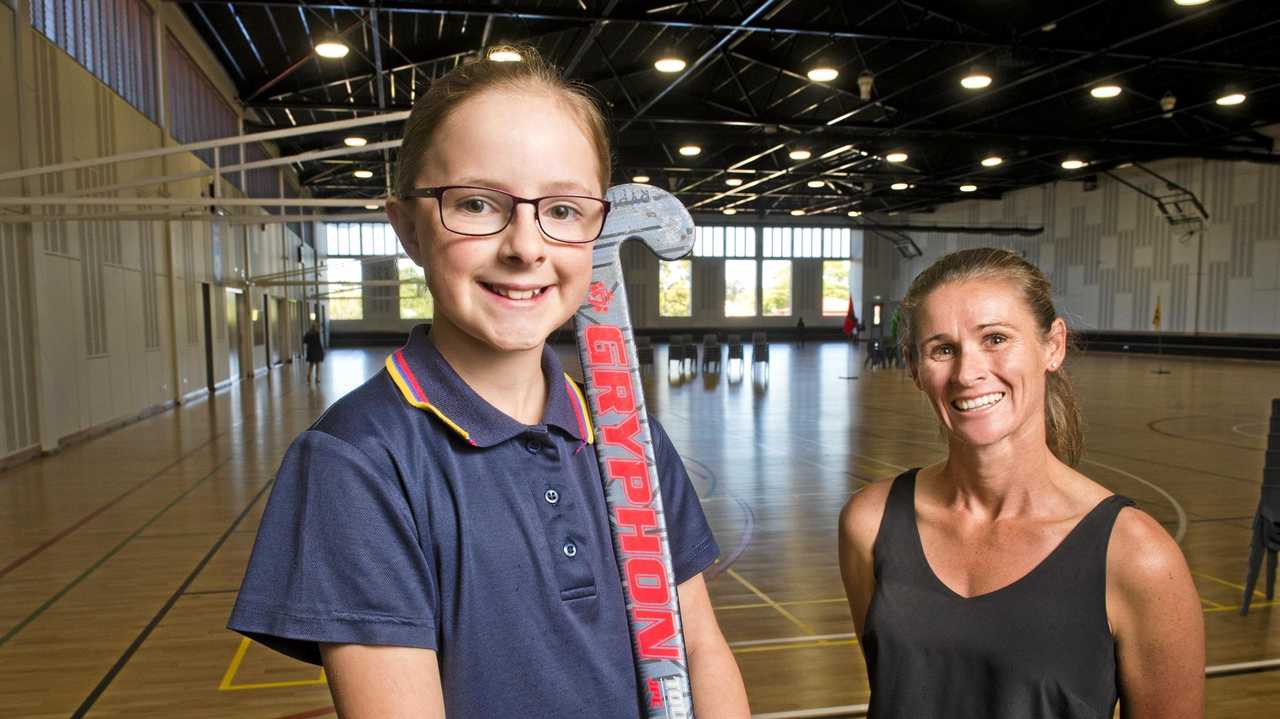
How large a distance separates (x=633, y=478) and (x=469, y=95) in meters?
0.51

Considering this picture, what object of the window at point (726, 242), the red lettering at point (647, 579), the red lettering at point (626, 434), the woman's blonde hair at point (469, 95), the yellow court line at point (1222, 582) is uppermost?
the window at point (726, 242)

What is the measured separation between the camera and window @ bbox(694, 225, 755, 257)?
42.1 m

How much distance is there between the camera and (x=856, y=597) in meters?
2.00

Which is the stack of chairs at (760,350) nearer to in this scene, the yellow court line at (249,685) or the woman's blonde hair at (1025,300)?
the yellow court line at (249,685)

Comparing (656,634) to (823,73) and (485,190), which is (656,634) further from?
(823,73)

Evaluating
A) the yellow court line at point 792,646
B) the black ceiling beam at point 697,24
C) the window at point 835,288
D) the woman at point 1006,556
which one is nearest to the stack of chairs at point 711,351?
the black ceiling beam at point 697,24

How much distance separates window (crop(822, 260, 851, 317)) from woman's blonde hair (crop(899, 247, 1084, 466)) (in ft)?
140

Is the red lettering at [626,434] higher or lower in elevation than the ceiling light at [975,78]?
lower

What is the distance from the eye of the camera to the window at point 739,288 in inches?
1679

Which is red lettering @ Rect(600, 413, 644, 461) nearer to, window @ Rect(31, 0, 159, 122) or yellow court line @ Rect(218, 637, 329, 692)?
yellow court line @ Rect(218, 637, 329, 692)

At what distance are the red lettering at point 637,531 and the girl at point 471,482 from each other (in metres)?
0.03

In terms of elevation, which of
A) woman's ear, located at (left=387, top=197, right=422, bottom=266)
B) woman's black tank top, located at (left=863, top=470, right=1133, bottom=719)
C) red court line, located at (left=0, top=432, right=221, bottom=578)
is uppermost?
woman's ear, located at (left=387, top=197, right=422, bottom=266)

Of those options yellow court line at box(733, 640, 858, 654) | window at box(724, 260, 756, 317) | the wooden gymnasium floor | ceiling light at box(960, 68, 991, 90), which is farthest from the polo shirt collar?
window at box(724, 260, 756, 317)

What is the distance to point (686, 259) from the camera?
14742 millimetres
